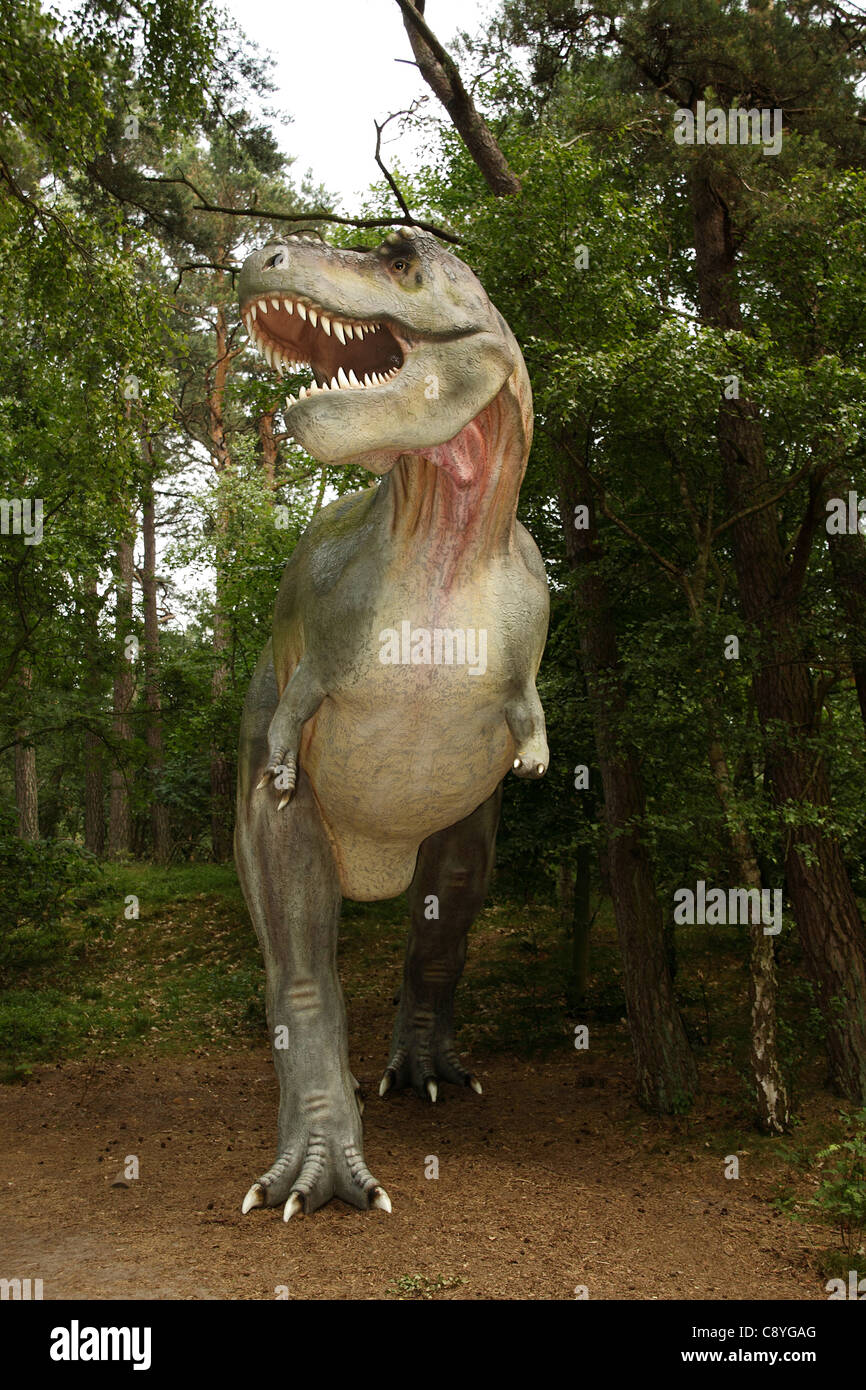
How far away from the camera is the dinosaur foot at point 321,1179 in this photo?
16.0ft

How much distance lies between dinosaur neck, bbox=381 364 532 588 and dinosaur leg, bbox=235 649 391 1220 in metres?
1.24

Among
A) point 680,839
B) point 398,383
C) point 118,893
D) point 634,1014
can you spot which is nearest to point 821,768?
point 680,839

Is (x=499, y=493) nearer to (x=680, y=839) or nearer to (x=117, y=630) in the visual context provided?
(x=680, y=839)

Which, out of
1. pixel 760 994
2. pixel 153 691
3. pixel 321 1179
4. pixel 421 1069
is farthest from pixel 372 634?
pixel 153 691

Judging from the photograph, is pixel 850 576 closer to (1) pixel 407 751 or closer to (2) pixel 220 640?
(1) pixel 407 751

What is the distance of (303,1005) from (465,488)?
231cm

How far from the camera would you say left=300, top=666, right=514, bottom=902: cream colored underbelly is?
14.8ft

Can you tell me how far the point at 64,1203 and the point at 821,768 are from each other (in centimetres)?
510

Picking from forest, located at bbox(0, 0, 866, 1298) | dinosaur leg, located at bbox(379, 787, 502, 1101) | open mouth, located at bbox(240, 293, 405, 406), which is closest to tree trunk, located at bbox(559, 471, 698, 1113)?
forest, located at bbox(0, 0, 866, 1298)

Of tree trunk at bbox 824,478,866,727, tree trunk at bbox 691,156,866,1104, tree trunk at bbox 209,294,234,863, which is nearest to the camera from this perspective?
tree trunk at bbox 691,156,866,1104

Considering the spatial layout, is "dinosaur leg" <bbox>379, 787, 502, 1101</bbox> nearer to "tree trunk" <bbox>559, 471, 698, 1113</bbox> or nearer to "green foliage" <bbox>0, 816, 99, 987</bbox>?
"tree trunk" <bbox>559, 471, 698, 1113</bbox>

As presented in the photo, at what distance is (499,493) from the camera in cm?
460

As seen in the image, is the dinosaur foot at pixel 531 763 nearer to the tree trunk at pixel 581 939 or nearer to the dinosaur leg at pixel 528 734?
the dinosaur leg at pixel 528 734

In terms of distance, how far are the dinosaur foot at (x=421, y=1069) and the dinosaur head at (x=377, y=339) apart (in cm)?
373
